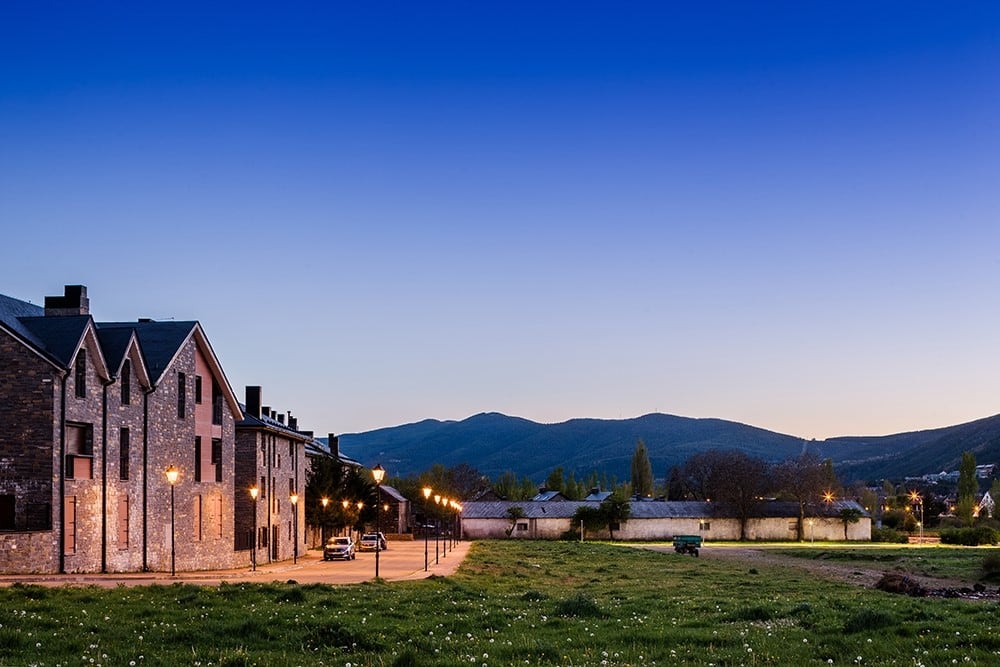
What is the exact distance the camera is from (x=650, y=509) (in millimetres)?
118625

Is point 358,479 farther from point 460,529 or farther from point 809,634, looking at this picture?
point 809,634

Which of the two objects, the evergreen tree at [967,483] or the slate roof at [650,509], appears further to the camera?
the evergreen tree at [967,483]

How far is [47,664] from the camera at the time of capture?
1212cm

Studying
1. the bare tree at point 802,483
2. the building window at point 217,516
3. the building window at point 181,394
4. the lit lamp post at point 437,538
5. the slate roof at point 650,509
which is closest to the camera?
the building window at point 181,394

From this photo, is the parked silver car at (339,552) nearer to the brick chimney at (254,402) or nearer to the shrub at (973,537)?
the brick chimney at (254,402)

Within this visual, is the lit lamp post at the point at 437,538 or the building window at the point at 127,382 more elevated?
the building window at the point at 127,382

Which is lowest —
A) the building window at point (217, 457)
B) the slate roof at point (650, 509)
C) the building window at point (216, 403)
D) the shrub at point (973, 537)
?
the shrub at point (973, 537)

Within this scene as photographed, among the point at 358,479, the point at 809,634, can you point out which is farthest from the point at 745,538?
the point at 809,634

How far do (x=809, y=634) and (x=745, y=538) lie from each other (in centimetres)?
10555

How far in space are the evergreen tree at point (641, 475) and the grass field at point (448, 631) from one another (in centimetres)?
16706

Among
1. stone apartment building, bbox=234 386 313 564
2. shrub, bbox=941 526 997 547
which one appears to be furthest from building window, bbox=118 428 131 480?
shrub, bbox=941 526 997 547

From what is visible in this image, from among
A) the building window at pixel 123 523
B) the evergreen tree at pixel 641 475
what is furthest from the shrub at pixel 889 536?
the building window at pixel 123 523

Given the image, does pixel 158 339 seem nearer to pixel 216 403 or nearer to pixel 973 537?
pixel 216 403

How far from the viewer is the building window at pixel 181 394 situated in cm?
5112
